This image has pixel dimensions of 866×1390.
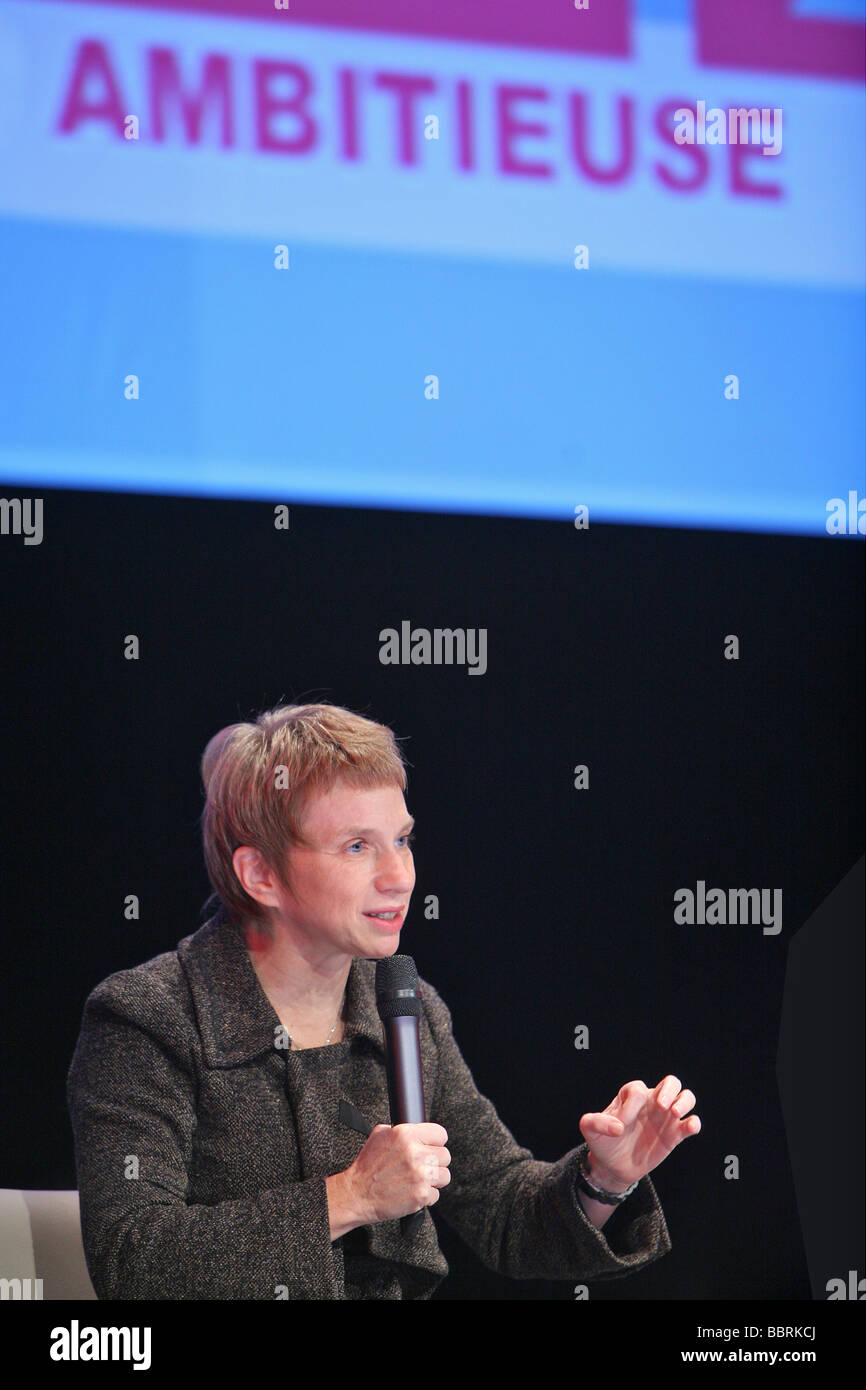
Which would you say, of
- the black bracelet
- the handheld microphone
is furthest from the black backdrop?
the handheld microphone

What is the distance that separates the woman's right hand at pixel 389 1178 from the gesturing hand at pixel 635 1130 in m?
0.27

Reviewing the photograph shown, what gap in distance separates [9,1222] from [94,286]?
171 cm

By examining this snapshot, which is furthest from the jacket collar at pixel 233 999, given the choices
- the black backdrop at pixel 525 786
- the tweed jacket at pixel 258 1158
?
the black backdrop at pixel 525 786

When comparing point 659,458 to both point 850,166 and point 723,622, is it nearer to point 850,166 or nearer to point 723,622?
point 723,622

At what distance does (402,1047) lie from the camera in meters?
2.46

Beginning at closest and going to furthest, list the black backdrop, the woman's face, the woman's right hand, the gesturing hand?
the woman's right hand, the gesturing hand, the woman's face, the black backdrop

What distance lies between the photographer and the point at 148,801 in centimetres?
284

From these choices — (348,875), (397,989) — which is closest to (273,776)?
(348,875)

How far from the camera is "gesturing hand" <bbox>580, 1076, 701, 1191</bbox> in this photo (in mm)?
2555

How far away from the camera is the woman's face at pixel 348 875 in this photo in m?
2.69

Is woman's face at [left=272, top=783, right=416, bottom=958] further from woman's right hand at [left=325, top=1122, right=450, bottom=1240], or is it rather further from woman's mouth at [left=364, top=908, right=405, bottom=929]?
woman's right hand at [left=325, top=1122, right=450, bottom=1240]

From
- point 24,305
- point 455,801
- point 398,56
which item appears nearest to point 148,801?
point 455,801

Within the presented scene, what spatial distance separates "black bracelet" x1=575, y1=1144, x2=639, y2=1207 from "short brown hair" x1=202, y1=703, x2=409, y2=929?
0.67m

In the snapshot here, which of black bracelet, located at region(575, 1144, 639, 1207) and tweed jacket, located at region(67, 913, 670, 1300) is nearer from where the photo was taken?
tweed jacket, located at region(67, 913, 670, 1300)
